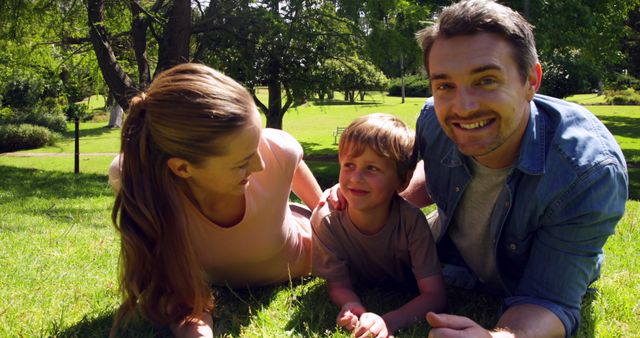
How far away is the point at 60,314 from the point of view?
298 cm

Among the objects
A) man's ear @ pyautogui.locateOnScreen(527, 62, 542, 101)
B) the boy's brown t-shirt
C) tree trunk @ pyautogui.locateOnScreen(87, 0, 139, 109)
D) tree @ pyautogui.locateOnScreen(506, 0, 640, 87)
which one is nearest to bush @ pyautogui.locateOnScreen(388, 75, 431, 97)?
tree @ pyautogui.locateOnScreen(506, 0, 640, 87)

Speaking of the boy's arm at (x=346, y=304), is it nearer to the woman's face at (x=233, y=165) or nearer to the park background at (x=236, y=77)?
the park background at (x=236, y=77)

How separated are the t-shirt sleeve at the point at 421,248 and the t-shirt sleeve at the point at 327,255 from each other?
0.35m

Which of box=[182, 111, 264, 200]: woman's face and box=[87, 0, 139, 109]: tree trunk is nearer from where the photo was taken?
box=[182, 111, 264, 200]: woman's face

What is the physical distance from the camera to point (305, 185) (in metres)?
3.46

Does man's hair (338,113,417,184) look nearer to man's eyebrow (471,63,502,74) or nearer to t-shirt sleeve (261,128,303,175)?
t-shirt sleeve (261,128,303,175)

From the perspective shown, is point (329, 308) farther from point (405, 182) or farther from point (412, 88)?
point (412, 88)

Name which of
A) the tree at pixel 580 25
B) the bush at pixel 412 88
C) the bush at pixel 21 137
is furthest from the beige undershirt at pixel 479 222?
the bush at pixel 412 88

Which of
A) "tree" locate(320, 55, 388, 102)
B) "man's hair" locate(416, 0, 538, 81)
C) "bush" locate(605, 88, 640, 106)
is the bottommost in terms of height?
"bush" locate(605, 88, 640, 106)

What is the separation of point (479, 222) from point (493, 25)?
0.98 meters

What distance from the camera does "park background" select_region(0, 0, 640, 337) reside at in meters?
2.95

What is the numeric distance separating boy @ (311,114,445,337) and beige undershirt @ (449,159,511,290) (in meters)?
0.19

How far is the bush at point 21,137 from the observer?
74.1 feet

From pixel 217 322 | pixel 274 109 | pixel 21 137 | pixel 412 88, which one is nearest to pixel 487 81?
pixel 217 322
